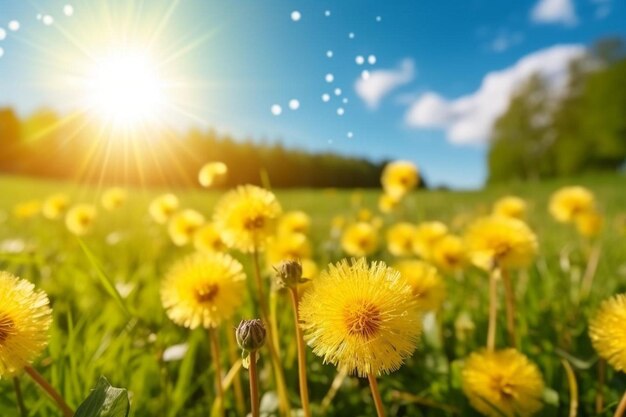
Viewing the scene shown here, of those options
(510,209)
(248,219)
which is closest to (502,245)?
(248,219)

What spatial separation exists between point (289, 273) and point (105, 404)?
0.77 ft

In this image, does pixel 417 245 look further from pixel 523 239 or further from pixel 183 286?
pixel 183 286

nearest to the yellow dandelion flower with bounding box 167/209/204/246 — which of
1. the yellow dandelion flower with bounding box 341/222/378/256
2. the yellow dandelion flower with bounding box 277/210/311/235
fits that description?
the yellow dandelion flower with bounding box 277/210/311/235

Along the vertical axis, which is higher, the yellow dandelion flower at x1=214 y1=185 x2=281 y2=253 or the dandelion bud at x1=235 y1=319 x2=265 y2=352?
the yellow dandelion flower at x1=214 y1=185 x2=281 y2=253

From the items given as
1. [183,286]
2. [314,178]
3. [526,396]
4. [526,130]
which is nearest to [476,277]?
[526,396]

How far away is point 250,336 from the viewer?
19.3 inches

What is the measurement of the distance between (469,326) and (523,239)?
11.7 inches

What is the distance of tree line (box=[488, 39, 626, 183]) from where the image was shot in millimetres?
23859

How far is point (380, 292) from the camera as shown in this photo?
1.64 ft

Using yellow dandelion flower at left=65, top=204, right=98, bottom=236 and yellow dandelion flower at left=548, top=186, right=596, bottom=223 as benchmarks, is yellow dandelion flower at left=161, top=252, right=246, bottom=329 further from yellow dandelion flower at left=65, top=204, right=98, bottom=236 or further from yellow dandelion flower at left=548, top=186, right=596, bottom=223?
yellow dandelion flower at left=548, top=186, right=596, bottom=223

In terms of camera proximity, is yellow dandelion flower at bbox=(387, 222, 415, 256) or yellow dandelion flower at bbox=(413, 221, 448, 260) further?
yellow dandelion flower at bbox=(387, 222, 415, 256)

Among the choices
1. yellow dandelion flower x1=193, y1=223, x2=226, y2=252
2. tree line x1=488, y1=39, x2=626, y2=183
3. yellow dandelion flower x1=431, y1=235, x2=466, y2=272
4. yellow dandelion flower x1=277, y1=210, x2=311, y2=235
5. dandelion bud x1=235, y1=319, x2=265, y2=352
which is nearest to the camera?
dandelion bud x1=235, y1=319, x2=265, y2=352

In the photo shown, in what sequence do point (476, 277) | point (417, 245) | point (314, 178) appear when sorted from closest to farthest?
point (417, 245) < point (476, 277) < point (314, 178)

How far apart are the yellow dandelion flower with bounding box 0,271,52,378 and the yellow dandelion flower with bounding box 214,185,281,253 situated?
38 centimetres
